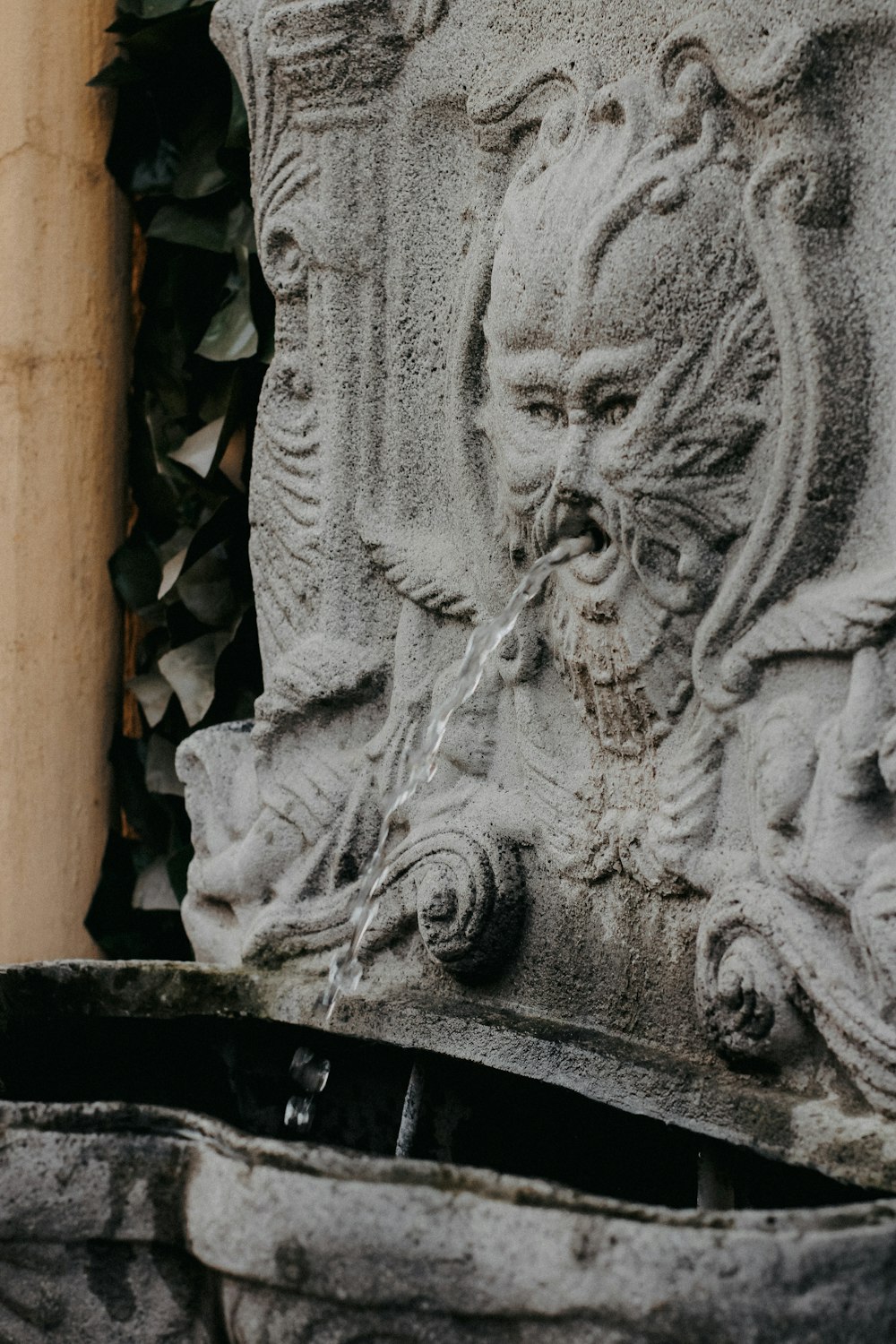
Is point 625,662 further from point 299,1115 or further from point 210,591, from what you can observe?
point 210,591

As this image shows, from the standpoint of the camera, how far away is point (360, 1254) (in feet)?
3.68

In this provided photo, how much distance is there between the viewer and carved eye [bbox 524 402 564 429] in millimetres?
1719

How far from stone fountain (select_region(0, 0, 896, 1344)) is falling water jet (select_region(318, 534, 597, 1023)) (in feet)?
0.04

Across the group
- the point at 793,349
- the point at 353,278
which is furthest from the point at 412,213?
the point at 793,349

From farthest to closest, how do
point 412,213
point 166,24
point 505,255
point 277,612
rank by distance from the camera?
point 166,24 → point 277,612 → point 412,213 → point 505,255

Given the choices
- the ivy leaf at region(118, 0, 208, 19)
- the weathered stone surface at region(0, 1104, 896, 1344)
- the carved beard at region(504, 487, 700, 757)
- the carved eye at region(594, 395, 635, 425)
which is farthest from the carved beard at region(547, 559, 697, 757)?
the ivy leaf at region(118, 0, 208, 19)

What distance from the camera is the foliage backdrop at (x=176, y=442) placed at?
8.50 ft

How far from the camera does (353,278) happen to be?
2.06m

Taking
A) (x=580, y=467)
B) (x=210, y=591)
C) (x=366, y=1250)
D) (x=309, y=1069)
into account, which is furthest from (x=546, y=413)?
(x=210, y=591)

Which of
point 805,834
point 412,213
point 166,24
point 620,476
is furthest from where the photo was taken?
point 166,24

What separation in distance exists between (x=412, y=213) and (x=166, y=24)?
2.66 ft

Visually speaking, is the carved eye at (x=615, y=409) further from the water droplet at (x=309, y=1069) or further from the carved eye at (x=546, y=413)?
the water droplet at (x=309, y=1069)

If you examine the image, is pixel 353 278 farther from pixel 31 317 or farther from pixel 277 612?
pixel 31 317

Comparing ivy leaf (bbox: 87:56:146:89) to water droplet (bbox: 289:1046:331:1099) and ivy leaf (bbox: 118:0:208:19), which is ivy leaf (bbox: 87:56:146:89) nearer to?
ivy leaf (bbox: 118:0:208:19)
